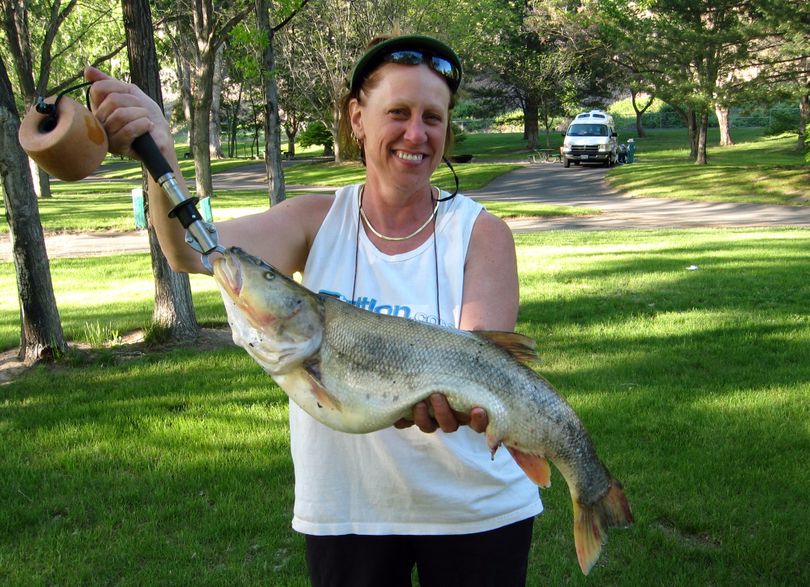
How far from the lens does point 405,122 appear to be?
92.6 inches

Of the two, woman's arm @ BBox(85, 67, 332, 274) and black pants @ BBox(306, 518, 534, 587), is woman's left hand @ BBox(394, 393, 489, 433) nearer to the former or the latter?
black pants @ BBox(306, 518, 534, 587)

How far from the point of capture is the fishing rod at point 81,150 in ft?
6.28

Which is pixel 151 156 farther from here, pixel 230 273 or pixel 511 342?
pixel 511 342

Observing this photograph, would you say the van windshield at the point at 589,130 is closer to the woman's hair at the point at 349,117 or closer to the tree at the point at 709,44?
the tree at the point at 709,44

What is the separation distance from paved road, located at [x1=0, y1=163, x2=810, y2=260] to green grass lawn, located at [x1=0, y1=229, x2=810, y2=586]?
9.40m

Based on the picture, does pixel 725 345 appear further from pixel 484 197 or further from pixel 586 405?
pixel 484 197

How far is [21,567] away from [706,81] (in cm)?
2771

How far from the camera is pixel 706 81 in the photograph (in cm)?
2748

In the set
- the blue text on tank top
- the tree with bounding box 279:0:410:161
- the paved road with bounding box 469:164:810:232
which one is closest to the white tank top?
the blue text on tank top

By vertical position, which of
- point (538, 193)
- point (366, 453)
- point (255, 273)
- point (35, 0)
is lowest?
point (538, 193)

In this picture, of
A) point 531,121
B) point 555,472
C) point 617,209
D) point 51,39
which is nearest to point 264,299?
point 555,472

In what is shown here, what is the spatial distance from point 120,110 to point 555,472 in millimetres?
3784

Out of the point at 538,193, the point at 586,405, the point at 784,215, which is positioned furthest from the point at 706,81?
the point at 586,405

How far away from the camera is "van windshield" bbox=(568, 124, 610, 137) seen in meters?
40.2
